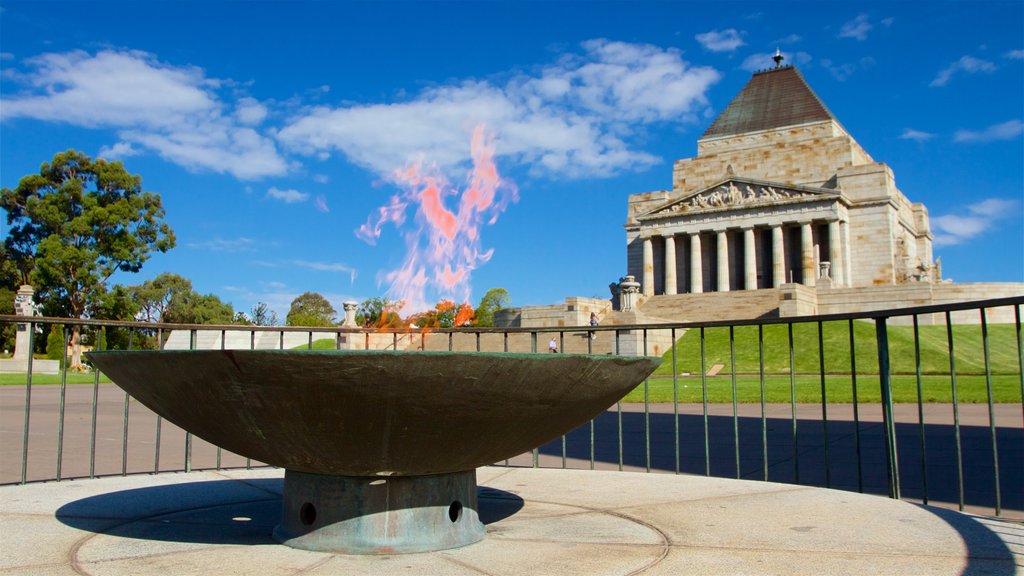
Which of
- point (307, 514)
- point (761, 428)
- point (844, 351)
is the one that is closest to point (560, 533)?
point (307, 514)

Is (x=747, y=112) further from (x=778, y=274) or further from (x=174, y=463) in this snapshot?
(x=174, y=463)

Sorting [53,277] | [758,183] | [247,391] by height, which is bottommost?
[247,391]

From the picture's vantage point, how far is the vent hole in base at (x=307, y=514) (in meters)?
4.25

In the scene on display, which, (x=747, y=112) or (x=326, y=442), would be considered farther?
(x=747, y=112)

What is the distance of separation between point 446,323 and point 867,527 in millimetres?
65052

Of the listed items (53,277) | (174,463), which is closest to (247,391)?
(174,463)

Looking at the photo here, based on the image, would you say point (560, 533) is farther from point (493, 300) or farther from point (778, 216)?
point (493, 300)

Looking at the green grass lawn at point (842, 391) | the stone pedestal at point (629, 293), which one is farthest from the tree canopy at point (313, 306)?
the green grass lawn at point (842, 391)

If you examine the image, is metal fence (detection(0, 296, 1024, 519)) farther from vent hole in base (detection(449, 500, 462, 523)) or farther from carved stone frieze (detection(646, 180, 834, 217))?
carved stone frieze (detection(646, 180, 834, 217))

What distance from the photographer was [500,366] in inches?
139

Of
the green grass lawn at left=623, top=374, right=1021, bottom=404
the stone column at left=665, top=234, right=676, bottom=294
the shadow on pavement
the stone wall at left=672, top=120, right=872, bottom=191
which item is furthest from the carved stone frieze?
the shadow on pavement

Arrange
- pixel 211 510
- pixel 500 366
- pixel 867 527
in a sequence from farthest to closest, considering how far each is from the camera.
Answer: pixel 211 510 < pixel 867 527 < pixel 500 366

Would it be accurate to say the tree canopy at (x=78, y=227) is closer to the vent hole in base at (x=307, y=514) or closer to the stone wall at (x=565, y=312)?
the stone wall at (x=565, y=312)

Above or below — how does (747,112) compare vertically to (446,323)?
above
